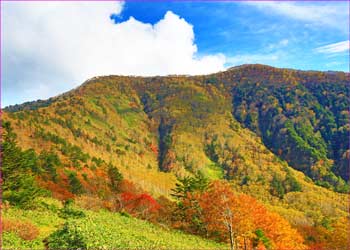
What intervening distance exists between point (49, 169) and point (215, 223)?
36.5 meters

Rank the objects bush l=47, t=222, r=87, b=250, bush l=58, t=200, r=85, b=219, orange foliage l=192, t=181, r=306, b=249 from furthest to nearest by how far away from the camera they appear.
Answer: orange foliage l=192, t=181, r=306, b=249 < bush l=58, t=200, r=85, b=219 < bush l=47, t=222, r=87, b=250

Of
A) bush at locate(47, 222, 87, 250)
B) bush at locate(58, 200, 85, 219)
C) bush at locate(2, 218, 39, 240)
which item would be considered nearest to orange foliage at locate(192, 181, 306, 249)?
bush at locate(58, 200, 85, 219)

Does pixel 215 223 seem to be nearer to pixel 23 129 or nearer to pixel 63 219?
pixel 63 219

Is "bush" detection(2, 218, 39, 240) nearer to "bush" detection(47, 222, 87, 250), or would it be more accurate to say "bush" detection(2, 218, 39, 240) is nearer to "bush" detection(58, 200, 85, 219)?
"bush" detection(47, 222, 87, 250)

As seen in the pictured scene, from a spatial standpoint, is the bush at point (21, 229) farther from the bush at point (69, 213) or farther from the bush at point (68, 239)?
the bush at point (69, 213)

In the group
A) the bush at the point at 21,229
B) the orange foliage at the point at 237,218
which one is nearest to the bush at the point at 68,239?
the bush at the point at 21,229

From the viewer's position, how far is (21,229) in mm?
25109

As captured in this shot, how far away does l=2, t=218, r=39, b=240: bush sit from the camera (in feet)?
79.8

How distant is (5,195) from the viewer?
113 ft

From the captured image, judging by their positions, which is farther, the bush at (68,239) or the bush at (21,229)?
the bush at (21,229)

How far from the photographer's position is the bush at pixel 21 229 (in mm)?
24328

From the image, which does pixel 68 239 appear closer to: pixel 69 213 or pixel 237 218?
pixel 69 213

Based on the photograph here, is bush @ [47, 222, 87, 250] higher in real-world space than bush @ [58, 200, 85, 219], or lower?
higher

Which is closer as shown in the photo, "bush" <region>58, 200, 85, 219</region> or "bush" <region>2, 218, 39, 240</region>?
"bush" <region>2, 218, 39, 240</region>
